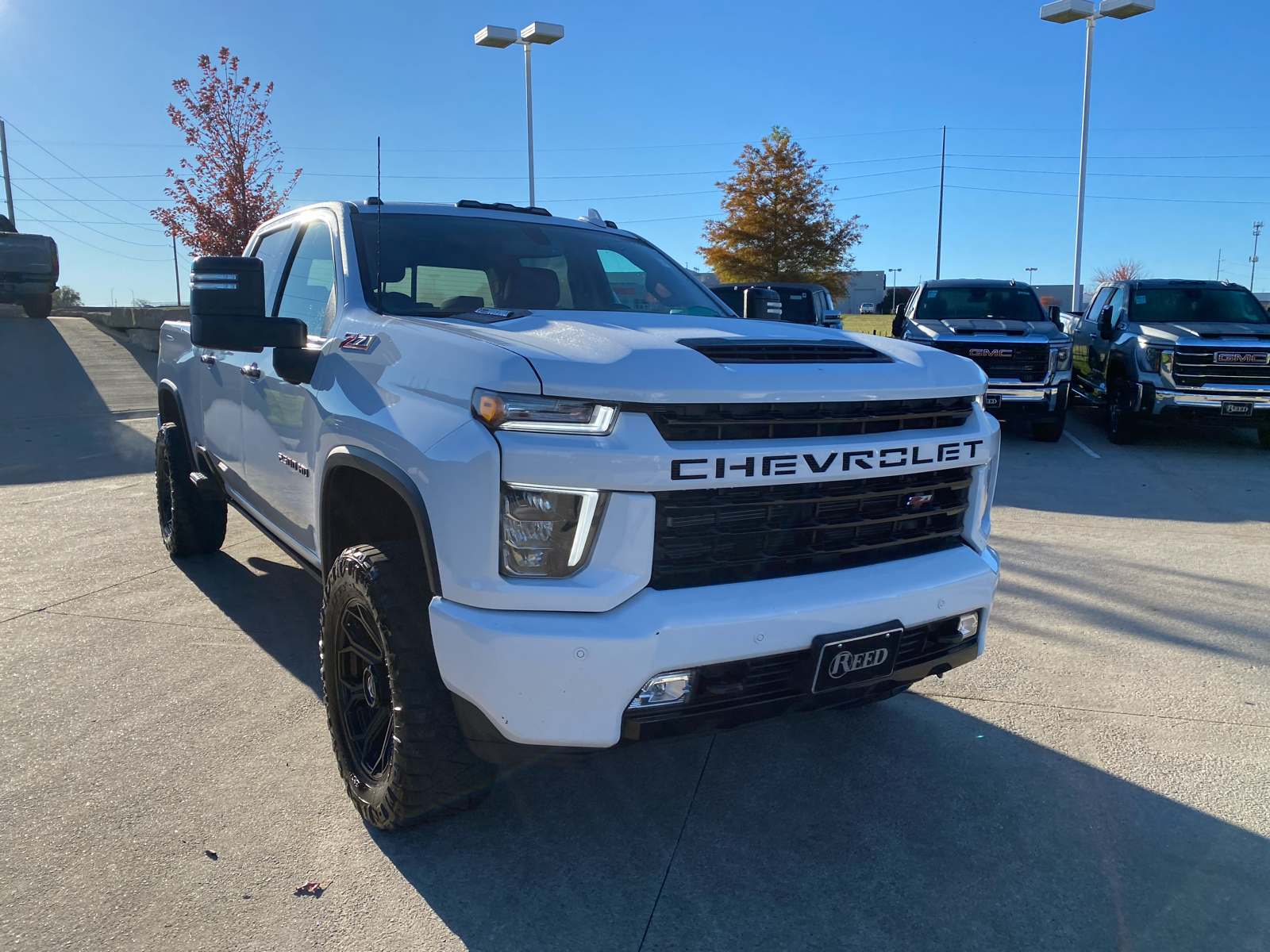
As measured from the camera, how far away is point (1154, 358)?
412 inches

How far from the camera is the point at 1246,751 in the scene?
131 inches

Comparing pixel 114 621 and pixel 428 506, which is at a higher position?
pixel 428 506

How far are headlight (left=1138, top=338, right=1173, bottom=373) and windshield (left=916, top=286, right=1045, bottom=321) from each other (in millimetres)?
1421

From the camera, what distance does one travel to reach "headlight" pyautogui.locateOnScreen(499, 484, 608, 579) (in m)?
2.22

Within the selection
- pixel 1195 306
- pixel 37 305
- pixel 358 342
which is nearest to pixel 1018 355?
pixel 1195 306

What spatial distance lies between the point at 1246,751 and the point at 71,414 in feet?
44.3

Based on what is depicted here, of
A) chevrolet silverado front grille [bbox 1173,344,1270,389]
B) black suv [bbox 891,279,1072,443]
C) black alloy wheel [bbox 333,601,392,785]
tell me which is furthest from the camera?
black suv [bbox 891,279,1072,443]

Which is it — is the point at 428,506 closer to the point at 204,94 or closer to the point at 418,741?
the point at 418,741

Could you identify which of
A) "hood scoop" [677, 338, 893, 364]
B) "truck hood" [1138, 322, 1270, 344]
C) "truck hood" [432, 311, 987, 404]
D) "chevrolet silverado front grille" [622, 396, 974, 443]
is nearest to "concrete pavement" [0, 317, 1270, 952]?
"chevrolet silverado front grille" [622, 396, 974, 443]

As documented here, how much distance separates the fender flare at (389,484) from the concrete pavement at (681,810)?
0.69 metres

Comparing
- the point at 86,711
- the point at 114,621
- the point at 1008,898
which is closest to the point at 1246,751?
the point at 1008,898

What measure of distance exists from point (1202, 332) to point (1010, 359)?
2000 mm

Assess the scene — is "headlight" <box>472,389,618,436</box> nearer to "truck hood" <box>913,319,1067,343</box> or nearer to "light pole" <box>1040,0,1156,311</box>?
"truck hood" <box>913,319,1067,343</box>

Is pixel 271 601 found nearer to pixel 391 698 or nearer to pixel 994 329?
pixel 391 698
